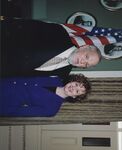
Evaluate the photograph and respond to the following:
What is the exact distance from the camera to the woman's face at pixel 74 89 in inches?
77.2

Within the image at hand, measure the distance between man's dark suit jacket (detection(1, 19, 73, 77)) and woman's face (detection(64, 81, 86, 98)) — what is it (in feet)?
0.39

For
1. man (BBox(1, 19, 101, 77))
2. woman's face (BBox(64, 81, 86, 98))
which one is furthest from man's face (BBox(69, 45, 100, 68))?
woman's face (BBox(64, 81, 86, 98))

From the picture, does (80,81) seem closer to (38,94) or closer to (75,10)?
(38,94)

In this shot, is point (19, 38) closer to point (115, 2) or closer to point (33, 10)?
point (33, 10)

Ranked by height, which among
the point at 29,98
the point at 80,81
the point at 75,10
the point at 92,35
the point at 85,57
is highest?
the point at 75,10

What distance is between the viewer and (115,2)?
2006 millimetres

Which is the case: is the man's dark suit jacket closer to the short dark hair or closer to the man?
the man

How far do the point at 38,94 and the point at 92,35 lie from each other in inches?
21.3

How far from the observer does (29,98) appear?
2.01 meters

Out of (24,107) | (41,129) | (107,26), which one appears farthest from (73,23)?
(41,129)

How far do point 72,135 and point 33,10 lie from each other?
1035 millimetres

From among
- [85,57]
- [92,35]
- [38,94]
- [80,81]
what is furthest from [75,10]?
[38,94]

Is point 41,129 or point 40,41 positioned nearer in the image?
point 40,41

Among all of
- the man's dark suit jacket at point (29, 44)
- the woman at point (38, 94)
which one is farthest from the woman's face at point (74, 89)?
the man's dark suit jacket at point (29, 44)
